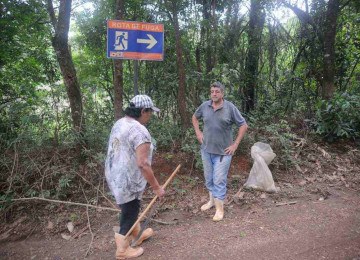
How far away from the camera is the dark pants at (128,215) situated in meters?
3.43

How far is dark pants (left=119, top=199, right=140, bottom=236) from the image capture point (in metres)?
3.43

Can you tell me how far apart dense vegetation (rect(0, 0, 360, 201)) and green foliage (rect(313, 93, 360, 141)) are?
26 millimetres

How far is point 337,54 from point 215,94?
6735mm

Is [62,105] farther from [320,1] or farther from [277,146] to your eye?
[320,1]

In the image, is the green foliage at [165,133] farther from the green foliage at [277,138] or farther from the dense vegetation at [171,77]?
the green foliage at [277,138]

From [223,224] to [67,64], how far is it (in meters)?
3.72

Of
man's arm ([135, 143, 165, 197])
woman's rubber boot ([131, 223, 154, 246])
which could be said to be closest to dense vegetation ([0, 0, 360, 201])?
woman's rubber boot ([131, 223, 154, 246])

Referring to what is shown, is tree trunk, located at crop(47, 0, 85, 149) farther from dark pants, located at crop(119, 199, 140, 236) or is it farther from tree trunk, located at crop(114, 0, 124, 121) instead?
dark pants, located at crop(119, 199, 140, 236)

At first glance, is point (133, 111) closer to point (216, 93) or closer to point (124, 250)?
point (216, 93)

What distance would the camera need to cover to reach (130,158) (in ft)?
10.6

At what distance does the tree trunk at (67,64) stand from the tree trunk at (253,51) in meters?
5.27

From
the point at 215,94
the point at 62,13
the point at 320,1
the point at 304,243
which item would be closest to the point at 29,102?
the point at 62,13

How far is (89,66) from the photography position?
968 cm

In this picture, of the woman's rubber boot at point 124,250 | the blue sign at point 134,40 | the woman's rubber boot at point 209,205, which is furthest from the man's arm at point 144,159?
the woman's rubber boot at point 209,205
